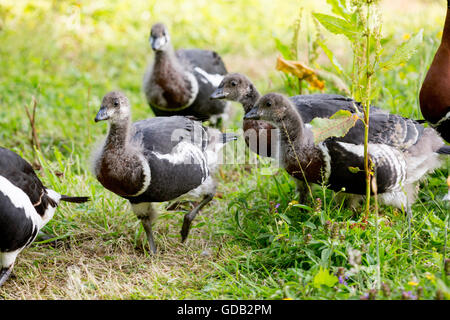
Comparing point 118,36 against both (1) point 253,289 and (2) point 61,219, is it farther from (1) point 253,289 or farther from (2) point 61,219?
(1) point 253,289

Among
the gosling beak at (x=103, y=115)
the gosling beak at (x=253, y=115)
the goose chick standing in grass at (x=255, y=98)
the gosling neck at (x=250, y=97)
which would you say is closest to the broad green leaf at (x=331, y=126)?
the goose chick standing in grass at (x=255, y=98)

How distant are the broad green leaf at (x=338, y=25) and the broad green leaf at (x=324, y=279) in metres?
1.43

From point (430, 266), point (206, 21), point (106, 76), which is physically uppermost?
point (206, 21)

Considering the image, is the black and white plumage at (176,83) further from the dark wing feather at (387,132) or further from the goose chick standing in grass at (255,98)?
the dark wing feather at (387,132)

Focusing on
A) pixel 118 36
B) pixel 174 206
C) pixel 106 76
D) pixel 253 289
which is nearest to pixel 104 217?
pixel 174 206

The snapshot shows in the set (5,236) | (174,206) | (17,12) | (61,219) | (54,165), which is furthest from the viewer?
(17,12)

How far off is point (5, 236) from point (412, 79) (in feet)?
13.2

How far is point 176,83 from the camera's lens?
5531mm

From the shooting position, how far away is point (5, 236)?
328cm

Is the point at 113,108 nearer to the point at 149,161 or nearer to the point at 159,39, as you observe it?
the point at 149,161

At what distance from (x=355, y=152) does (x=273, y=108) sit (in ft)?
2.05

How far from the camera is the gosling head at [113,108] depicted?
3572 millimetres

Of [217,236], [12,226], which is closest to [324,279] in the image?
[217,236]

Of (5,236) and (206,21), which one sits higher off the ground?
(206,21)
